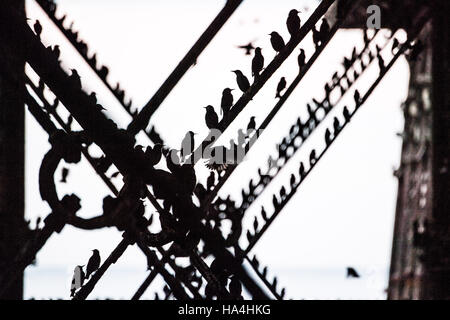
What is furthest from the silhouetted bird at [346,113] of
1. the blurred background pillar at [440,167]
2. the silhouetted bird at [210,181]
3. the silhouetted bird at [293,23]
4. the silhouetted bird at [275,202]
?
the blurred background pillar at [440,167]

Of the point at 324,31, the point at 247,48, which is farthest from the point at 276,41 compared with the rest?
the point at 247,48

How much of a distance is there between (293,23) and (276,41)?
8 cm

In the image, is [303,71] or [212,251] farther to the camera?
[303,71]

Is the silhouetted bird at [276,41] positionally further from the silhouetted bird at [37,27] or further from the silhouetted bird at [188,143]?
the silhouetted bird at [37,27]

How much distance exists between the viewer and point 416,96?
729 cm

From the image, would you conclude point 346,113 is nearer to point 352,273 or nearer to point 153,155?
point 352,273

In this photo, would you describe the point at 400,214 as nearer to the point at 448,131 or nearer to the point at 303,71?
the point at 448,131

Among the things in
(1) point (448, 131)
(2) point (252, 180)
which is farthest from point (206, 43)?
(1) point (448, 131)

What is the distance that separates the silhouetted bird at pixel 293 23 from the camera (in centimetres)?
190

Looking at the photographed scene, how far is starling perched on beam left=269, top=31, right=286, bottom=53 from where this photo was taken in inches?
73.4

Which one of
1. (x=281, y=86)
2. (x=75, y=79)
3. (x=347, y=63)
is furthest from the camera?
(x=347, y=63)

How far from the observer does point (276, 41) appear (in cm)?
187

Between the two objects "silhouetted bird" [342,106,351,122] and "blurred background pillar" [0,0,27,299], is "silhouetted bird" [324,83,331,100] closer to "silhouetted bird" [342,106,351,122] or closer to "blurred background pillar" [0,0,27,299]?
"silhouetted bird" [342,106,351,122]

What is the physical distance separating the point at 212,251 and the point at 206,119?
13.8 inches
